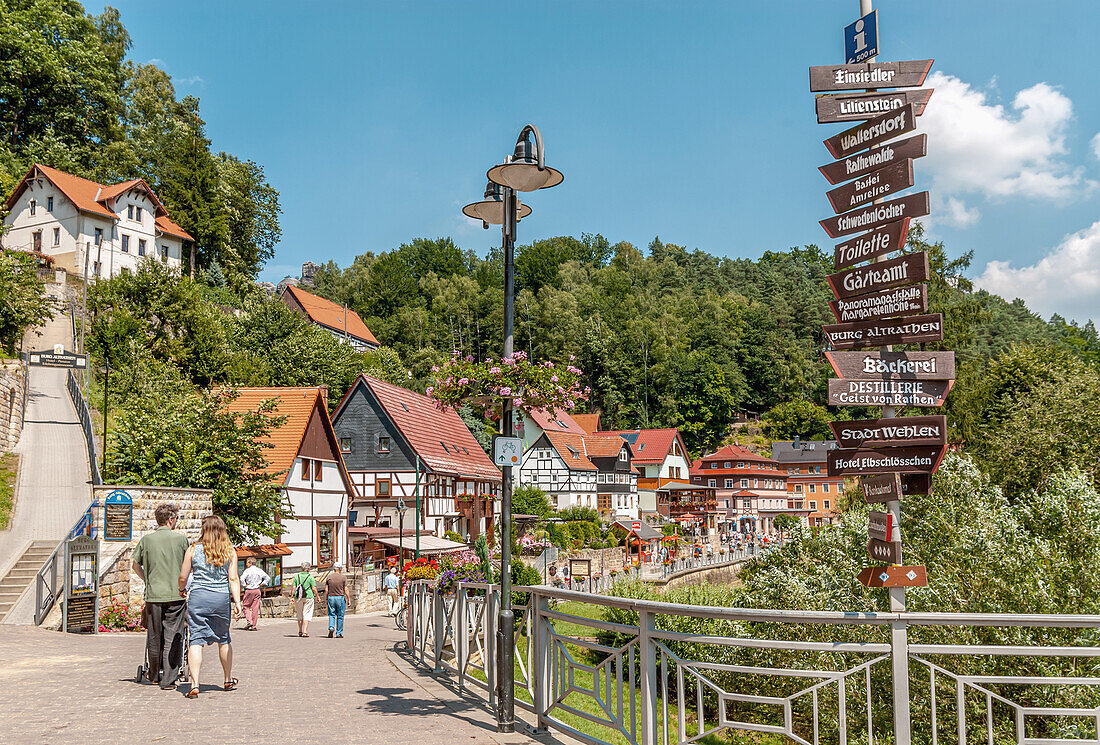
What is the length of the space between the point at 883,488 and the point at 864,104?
2.82 metres

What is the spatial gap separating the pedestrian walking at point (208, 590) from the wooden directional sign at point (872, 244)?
6.23 meters

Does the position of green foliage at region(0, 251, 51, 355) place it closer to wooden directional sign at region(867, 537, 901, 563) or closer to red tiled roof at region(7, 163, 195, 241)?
red tiled roof at region(7, 163, 195, 241)

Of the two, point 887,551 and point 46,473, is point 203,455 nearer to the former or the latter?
point 46,473

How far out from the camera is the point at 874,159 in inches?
235

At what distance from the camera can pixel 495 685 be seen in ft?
27.2

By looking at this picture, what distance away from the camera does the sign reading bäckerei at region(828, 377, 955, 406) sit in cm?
574

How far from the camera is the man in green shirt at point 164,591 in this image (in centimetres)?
854

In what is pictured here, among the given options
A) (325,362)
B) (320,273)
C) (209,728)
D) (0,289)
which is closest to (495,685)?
(209,728)

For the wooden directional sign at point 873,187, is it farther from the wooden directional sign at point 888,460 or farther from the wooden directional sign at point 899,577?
the wooden directional sign at point 899,577

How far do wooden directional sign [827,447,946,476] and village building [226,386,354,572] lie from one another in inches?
1000

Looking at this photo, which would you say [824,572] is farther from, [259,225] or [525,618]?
[259,225]

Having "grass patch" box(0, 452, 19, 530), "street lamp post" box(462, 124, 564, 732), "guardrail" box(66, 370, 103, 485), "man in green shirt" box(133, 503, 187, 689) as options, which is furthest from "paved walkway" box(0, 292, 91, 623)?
"street lamp post" box(462, 124, 564, 732)

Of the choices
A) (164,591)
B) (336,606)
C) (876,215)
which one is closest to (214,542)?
(164,591)

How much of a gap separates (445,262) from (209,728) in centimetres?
10808
